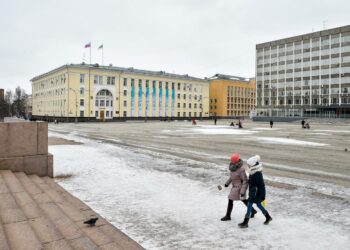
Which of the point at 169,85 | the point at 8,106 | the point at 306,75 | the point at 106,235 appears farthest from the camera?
the point at 8,106

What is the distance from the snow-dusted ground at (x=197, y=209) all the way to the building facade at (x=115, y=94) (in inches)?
2842

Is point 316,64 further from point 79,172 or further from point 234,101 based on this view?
point 79,172

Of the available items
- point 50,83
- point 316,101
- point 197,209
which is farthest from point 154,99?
point 197,209

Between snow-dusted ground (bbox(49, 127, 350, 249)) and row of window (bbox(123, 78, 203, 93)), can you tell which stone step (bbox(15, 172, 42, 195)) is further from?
row of window (bbox(123, 78, 203, 93))

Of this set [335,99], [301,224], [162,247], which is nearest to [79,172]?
[162,247]

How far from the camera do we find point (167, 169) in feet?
38.8

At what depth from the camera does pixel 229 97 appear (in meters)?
119

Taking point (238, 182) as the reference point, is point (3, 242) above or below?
below

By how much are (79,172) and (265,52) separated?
11065 cm

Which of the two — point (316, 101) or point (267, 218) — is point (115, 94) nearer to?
point (316, 101)

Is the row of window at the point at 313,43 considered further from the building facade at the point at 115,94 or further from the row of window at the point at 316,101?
the building facade at the point at 115,94

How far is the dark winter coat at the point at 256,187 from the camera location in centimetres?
610

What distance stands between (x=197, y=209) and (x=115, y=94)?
8256 centimetres

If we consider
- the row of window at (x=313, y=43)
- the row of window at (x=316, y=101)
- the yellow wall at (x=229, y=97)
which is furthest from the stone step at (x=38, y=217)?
the yellow wall at (x=229, y=97)
